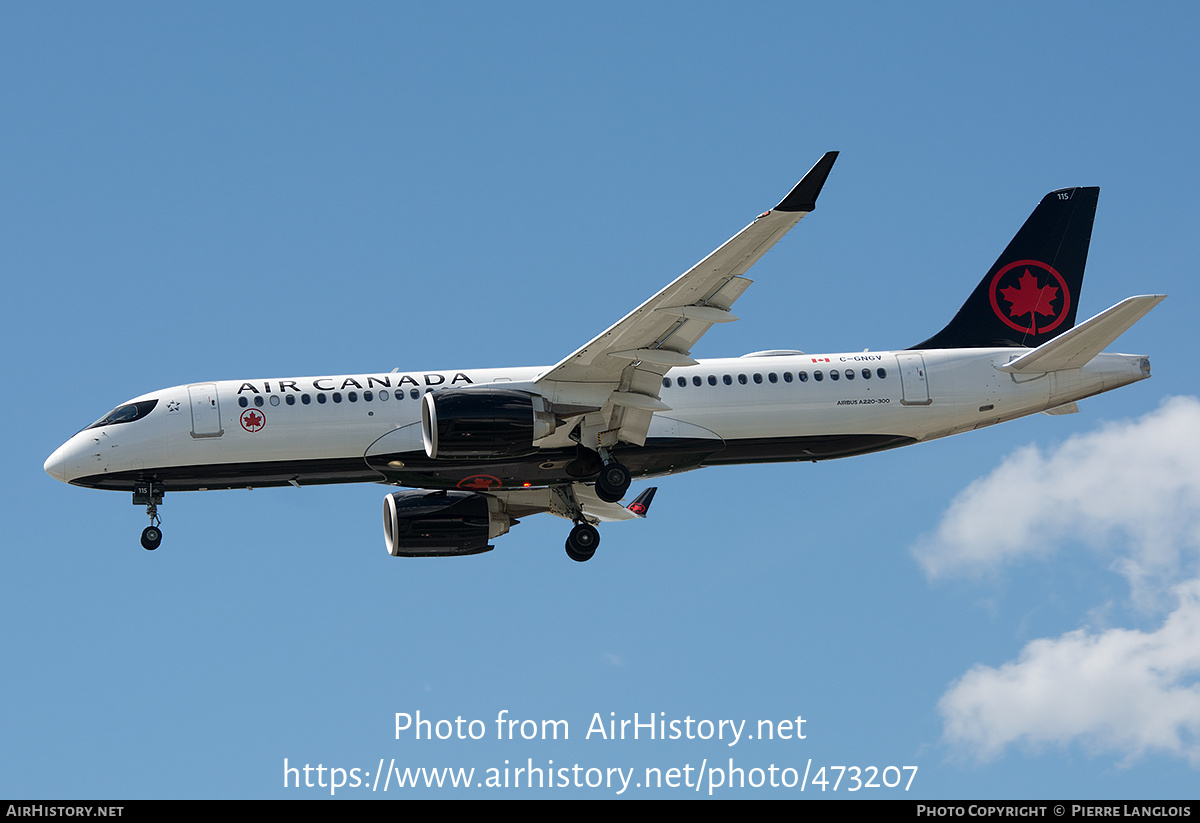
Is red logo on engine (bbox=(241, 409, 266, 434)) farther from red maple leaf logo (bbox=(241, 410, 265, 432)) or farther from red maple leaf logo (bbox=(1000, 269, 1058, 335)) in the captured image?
red maple leaf logo (bbox=(1000, 269, 1058, 335))

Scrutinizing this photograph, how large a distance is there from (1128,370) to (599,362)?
45.1 feet

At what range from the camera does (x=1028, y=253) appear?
39031 millimetres

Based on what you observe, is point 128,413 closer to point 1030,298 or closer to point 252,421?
point 252,421

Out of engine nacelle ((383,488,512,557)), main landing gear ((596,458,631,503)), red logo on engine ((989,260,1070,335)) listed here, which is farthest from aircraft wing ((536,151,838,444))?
red logo on engine ((989,260,1070,335))

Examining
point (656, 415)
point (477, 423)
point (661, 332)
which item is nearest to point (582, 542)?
point (656, 415)

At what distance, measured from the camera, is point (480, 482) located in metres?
34.9

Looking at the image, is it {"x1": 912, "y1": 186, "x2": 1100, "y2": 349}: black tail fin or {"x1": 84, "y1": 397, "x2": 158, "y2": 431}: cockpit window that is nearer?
{"x1": 84, "y1": 397, "x2": 158, "y2": 431}: cockpit window

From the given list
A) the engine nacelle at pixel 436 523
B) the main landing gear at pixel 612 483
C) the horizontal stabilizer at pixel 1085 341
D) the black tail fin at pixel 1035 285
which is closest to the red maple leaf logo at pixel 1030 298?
the black tail fin at pixel 1035 285

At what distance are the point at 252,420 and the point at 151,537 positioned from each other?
3.85 metres

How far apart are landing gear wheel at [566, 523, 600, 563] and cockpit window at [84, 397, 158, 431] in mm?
→ 10612

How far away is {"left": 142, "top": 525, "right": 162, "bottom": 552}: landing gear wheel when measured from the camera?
34312 mm

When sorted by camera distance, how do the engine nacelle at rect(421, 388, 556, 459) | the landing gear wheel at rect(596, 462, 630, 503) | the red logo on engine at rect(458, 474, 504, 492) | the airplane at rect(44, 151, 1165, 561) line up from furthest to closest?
the red logo on engine at rect(458, 474, 504, 492) < the landing gear wheel at rect(596, 462, 630, 503) < the airplane at rect(44, 151, 1165, 561) < the engine nacelle at rect(421, 388, 556, 459)
